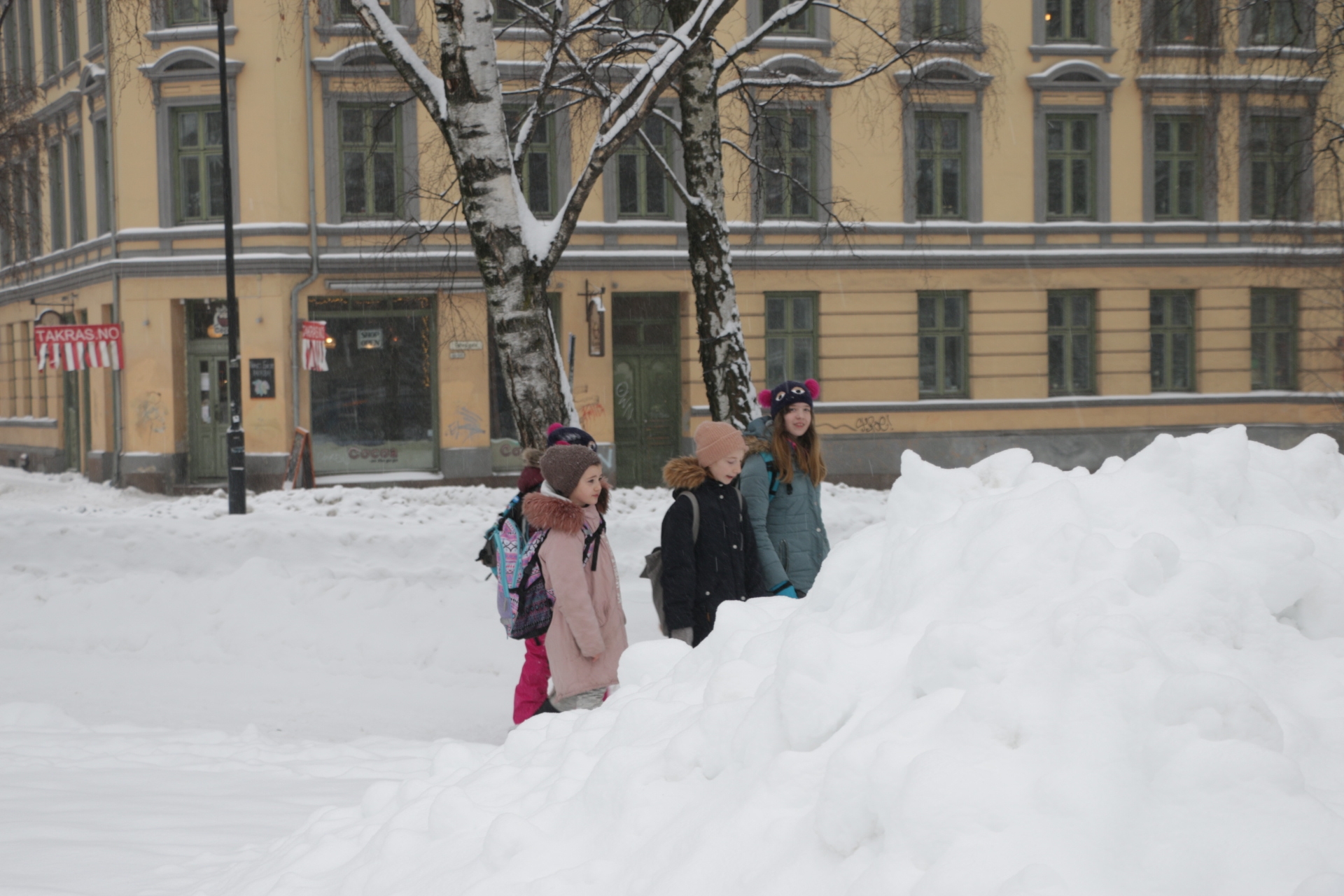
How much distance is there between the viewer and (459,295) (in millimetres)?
20297

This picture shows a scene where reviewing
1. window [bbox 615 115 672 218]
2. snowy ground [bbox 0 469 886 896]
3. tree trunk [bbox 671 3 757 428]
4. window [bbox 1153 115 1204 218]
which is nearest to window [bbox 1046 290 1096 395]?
window [bbox 1153 115 1204 218]

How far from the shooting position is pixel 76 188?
78.0ft

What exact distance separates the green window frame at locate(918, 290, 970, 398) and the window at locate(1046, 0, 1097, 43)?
5.59 metres

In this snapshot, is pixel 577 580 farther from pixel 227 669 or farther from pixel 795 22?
pixel 795 22

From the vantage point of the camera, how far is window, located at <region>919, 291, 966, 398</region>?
72.3 feet

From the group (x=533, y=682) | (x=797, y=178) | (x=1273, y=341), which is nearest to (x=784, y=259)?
(x=797, y=178)

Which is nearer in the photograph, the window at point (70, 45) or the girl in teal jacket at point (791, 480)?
the girl in teal jacket at point (791, 480)

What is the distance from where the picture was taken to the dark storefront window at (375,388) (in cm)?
2030

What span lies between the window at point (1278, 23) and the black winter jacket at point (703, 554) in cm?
906

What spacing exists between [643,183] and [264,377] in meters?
7.71

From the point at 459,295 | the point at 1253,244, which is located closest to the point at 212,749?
the point at 459,295

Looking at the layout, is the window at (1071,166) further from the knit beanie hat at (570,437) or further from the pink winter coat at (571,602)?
the pink winter coat at (571,602)

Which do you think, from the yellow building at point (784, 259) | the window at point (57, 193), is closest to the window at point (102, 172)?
the yellow building at point (784, 259)

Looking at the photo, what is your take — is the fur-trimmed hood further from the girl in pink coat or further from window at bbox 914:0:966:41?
window at bbox 914:0:966:41
